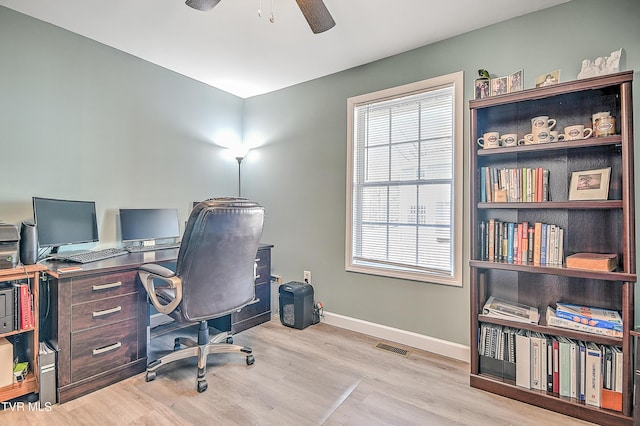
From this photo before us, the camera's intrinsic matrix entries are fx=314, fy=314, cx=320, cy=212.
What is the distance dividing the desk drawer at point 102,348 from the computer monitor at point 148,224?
852 mm

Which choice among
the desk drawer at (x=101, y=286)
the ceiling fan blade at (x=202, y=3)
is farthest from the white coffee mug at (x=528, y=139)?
the desk drawer at (x=101, y=286)

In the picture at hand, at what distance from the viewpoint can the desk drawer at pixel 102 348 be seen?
1899mm

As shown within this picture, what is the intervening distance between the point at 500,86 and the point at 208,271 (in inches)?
89.4

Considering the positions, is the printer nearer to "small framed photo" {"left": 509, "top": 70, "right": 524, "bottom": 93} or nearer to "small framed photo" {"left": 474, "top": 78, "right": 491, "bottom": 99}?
"small framed photo" {"left": 474, "top": 78, "right": 491, "bottom": 99}

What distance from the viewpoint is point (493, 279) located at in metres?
2.26

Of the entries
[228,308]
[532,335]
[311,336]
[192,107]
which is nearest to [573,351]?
[532,335]

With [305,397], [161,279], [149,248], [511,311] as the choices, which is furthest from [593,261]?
[149,248]

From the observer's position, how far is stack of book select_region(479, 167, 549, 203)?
6.53 ft

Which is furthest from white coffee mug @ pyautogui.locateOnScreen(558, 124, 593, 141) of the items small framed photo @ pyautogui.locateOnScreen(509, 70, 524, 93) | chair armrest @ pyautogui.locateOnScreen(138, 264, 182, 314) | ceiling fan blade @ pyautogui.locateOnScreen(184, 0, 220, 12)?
chair armrest @ pyautogui.locateOnScreen(138, 264, 182, 314)

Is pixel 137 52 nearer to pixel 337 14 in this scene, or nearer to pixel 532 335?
pixel 337 14

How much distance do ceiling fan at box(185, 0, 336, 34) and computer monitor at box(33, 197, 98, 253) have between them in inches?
65.4

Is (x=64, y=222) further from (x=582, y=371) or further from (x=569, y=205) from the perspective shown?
(x=582, y=371)

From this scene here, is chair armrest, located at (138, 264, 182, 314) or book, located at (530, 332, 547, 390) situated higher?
chair armrest, located at (138, 264, 182, 314)

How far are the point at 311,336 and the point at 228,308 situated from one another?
101cm
